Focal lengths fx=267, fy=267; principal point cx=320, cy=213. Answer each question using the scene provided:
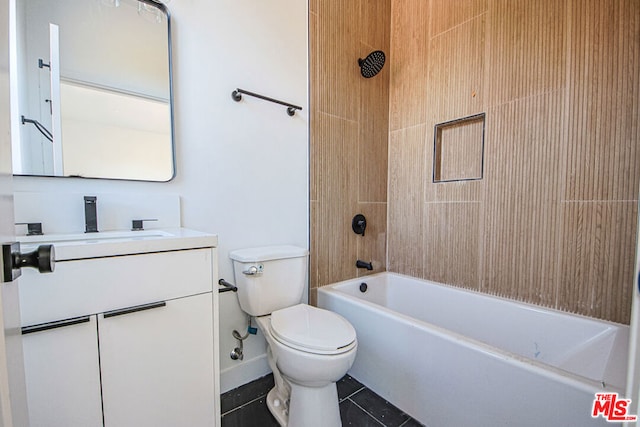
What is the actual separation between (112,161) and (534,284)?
7.13 ft

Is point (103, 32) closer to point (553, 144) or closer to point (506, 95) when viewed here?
point (506, 95)

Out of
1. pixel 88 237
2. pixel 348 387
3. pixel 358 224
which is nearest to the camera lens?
A: pixel 88 237

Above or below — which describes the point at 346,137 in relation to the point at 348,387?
above

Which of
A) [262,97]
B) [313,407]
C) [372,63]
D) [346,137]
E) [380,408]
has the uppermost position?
[372,63]

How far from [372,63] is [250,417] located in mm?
2213

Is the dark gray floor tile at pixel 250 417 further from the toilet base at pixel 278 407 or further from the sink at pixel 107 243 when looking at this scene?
the sink at pixel 107 243

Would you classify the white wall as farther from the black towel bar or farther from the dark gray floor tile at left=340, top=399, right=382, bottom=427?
the dark gray floor tile at left=340, top=399, right=382, bottom=427

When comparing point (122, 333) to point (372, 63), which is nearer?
point (122, 333)

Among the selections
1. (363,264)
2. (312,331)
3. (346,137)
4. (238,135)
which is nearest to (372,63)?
(346,137)

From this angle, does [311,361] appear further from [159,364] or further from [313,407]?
[159,364]

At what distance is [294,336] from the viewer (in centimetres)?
111

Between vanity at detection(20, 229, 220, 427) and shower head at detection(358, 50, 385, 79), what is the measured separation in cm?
161

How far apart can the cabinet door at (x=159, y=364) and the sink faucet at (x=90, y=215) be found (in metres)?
0.45

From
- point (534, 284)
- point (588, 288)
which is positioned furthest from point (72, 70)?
point (588, 288)
